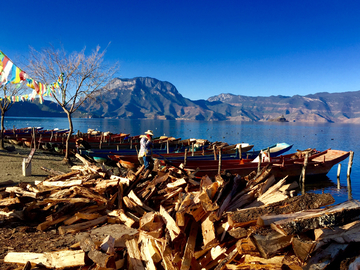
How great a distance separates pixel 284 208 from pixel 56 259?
4.30 m

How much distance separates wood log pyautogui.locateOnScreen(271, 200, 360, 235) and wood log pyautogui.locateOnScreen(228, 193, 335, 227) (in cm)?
31

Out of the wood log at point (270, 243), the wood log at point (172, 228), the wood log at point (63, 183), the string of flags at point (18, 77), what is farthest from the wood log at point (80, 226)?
the string of flags at point (18, 77)

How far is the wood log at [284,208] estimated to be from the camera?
390cm

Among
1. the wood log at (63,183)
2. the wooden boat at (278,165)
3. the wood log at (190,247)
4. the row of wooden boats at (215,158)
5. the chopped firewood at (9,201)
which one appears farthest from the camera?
the row of wooden boats at (215,158)

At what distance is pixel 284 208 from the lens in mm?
4039

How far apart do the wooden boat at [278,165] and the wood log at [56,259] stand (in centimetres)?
995

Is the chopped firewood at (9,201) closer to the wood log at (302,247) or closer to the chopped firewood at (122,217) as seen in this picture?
the chopped firewood at (122,217)

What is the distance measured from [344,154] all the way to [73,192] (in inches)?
869

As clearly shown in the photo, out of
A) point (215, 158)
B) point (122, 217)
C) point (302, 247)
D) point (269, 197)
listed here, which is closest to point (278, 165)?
point (215, 158)

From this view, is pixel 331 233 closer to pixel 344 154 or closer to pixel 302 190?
pixel 302 190

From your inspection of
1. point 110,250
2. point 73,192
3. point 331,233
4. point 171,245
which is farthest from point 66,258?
point 331,233

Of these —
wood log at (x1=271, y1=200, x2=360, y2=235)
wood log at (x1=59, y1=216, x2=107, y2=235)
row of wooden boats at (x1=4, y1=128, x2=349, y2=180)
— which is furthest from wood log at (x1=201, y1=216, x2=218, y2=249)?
row of wooden boats at (x1=4, y1=128, x2=349, y2=180)

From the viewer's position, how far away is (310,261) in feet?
10.6

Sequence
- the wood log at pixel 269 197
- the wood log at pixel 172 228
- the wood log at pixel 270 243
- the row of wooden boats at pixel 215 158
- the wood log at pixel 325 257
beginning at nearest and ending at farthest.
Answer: the wood log at pixel 325 257
the wood log at pixel 270 243
the wood log at pixel 172 228
the wood log at pixel 269 197
the row of wooden boats at pixel 215 158
